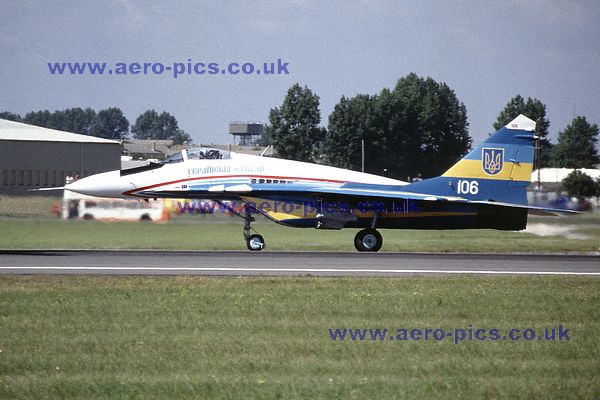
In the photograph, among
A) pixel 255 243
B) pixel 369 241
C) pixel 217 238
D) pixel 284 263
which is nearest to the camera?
pixel 284 263

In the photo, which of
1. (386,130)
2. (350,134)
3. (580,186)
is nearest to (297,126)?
(350,134)

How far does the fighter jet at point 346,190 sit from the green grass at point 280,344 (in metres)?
9.28

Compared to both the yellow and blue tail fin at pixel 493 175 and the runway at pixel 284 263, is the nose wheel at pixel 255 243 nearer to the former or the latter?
the runway at pixel 284 263

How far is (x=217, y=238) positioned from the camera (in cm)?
2845

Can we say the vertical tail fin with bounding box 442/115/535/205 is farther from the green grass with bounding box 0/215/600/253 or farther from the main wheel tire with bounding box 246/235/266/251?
the main wheel tire with bounding box 246/235/266/251

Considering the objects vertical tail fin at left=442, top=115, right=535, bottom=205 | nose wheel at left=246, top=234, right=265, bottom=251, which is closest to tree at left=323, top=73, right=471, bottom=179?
vertical tail fin at left=442, top=115, right=535, bottom=205

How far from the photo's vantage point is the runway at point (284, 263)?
1888 centimetres

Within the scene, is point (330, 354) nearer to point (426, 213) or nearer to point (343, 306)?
point (343, 306)

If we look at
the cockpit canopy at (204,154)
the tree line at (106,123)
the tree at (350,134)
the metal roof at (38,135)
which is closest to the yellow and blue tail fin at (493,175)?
the cockpit canopy at (204,154)

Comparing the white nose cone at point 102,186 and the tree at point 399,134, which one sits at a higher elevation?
the tree at point 399,134

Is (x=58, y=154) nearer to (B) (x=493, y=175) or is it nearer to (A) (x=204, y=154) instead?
(A) (x=204, y=154)

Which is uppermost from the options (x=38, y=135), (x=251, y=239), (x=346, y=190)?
(x=38, y=135)

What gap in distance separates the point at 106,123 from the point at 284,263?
134 meters

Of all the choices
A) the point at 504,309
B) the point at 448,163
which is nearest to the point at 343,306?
the point at 504,309
